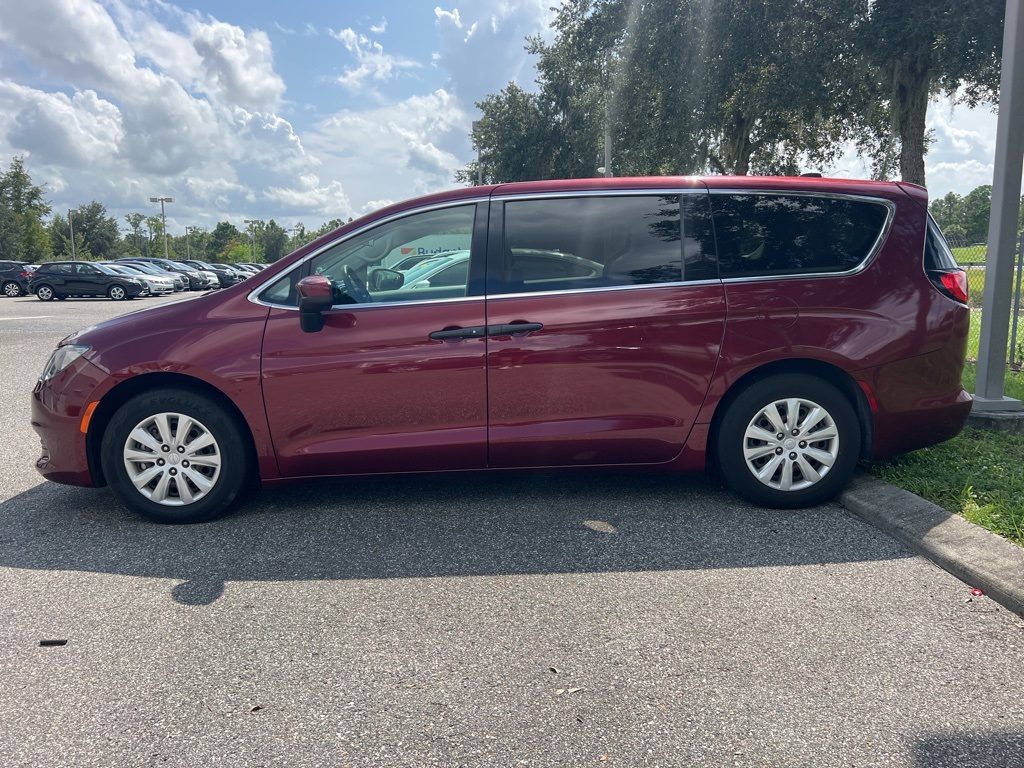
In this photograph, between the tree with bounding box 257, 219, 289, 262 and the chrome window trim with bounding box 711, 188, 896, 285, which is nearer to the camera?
the chrome window trim with bounding box 711, 188, 896, 285

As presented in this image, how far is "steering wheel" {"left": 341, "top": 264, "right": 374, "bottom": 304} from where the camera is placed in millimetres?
4457

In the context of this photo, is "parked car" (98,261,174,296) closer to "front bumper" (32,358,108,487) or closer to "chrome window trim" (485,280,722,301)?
"front bumper" (32,358,108,487)

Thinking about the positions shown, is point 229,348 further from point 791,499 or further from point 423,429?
point 791,499

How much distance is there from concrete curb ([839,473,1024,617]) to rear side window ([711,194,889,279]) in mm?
1270

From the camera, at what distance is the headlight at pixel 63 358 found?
4.46 m

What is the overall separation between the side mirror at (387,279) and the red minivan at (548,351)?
0.02 meters

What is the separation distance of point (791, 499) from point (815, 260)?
4.37ft

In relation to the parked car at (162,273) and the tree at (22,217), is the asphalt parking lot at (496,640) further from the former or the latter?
the tree at (22,217)

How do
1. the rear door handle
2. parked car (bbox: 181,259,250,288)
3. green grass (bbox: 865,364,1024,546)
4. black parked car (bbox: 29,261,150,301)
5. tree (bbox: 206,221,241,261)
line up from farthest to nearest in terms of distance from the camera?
tree (bbox: 206,221,241,261) < parked car (bbox: 181,259,250,288) < black parked car (bbox: 29,261,150,301) < the rear door handle < green grass (bbox: 865,364,1024,546)

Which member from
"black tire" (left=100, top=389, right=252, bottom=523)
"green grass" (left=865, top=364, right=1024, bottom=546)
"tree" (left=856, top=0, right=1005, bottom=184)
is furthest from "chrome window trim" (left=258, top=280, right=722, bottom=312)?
"tree" (left=856, top=0, right=1005, bottom=184)

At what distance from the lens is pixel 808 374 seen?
14.8ft

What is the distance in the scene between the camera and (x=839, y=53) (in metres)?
15.2

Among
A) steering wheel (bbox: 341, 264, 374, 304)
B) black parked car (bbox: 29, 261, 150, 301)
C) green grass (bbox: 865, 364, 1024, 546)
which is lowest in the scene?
green grass (bbox: 865, 364, 1024, 546)

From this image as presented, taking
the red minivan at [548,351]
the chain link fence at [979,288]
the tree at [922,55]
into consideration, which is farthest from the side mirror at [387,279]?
the tree at [922,55]
